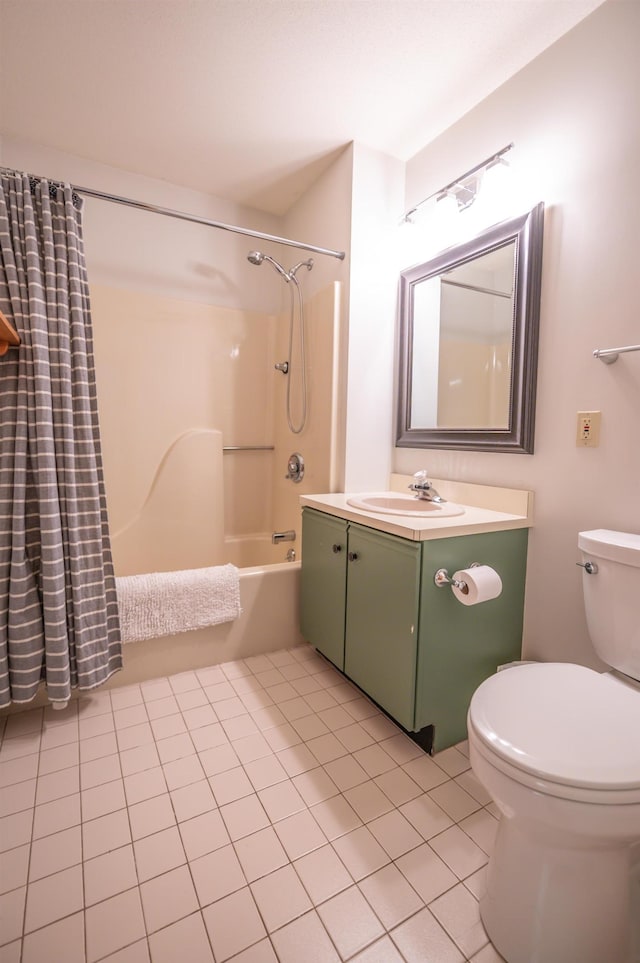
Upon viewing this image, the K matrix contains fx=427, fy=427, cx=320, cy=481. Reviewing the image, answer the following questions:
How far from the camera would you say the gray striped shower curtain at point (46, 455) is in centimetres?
139

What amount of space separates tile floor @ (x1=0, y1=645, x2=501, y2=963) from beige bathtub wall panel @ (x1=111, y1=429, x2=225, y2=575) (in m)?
0.74

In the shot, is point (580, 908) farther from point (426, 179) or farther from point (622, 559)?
point (426, 179)

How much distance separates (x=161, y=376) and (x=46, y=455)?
1124 millimetres

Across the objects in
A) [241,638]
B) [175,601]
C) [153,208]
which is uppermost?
[153,208]

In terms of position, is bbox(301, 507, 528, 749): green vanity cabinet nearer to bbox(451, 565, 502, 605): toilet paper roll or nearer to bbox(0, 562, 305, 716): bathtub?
bbox(451, 565, 502, 605): toilet paper roll

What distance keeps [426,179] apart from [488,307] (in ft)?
2.54

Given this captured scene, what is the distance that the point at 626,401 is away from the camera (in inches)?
48.8

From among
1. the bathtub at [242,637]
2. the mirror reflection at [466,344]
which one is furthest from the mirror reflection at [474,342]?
the bathtub at [242,637]

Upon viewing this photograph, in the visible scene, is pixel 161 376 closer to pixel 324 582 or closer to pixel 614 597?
pixel 324 582

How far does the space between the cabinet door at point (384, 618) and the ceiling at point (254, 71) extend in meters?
1.67

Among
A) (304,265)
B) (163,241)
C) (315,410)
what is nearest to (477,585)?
(315,410)

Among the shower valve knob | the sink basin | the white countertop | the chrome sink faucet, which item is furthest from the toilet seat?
the shower valve knob

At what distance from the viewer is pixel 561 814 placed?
0.73m

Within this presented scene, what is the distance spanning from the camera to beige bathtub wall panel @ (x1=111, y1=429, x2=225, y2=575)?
7.27 ft
